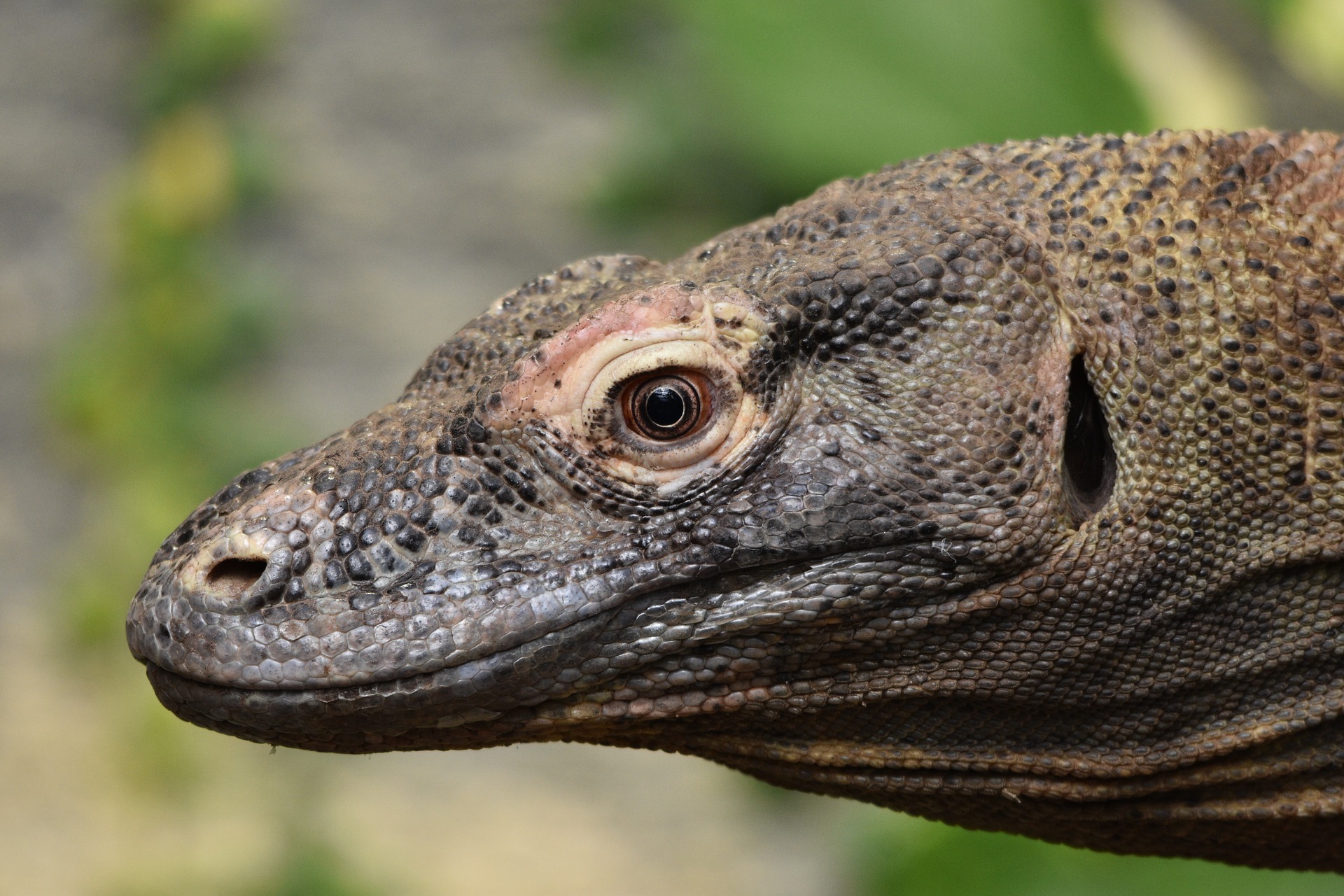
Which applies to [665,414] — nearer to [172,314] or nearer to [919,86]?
[919,86]

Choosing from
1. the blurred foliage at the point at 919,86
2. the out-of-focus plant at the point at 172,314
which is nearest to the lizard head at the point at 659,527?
the blurred foliage at the point at 919,86

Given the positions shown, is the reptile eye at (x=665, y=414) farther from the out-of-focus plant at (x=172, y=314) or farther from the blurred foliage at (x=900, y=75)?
the out-of-focus plant at (x=172, y=314)

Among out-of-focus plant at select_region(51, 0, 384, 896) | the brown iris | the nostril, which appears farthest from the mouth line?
out-of-focus plant at select_region(51, 0, 384, 896)

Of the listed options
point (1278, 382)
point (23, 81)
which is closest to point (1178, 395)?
point (1278, 382)

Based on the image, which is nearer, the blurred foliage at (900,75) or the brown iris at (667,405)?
the brown iris at (667,405)

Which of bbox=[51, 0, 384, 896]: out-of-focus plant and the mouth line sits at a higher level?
bbox=[51, 0, 384, 896]: out-of-focus plant

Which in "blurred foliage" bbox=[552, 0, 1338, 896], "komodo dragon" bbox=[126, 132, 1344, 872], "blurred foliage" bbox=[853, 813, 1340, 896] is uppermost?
"blurred foliage" bbox=[552, 0, 1338, 896]

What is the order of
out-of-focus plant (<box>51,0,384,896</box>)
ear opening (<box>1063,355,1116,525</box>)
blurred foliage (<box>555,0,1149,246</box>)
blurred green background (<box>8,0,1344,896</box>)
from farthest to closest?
out-of-focus plant (<box>51,0,384,896</box>) → blurred green background (<box>8,0,1344,896</box>) → blurred foliage (<box>555,0,1149,246</box>) → ear opening (<box>1063,355,1116,525</box>)

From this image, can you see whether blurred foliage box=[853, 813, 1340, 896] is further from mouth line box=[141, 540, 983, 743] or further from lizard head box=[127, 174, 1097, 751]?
mouth line box=[141, 540, 983, 743]
